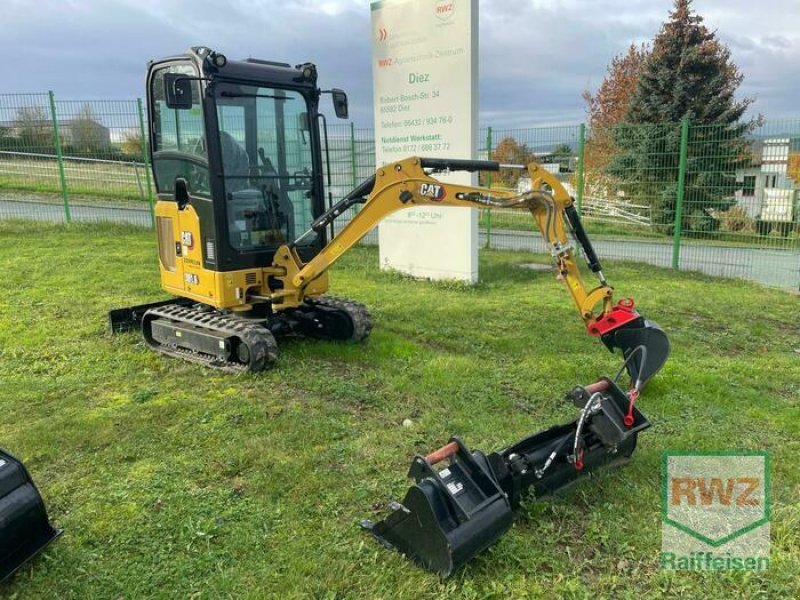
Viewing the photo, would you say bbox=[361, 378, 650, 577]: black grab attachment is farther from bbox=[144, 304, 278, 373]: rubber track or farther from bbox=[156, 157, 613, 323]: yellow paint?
bbox=[144, 304, 278, 373]: rubber track

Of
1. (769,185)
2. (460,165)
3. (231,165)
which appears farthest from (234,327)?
(769,185)

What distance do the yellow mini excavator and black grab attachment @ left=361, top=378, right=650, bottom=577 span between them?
142 centimetres

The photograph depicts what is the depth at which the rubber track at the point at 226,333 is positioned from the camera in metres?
5.61

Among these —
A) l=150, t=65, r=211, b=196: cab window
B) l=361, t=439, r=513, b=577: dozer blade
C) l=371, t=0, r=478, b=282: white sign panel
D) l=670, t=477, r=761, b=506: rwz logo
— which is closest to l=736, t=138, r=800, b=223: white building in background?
l=371, t=0, r=478, b=282: white sign panel

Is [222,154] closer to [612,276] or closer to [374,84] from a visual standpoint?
[374,84]

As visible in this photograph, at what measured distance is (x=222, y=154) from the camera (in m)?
5.70

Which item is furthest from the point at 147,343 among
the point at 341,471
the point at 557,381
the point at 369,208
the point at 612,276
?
the point at 612,276

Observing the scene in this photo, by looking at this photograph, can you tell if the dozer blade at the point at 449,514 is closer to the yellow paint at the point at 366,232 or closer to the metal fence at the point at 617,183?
the yellow paint at the point at 366,232

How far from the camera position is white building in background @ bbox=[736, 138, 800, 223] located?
32.9ft

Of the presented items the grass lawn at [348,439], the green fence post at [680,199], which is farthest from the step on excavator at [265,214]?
the green fence post at [680,199]

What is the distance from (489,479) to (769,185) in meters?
9.50

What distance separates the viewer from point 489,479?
316 centimetres

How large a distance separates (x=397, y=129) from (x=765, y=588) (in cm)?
854

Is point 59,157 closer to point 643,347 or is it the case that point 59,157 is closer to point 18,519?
point 18,519
